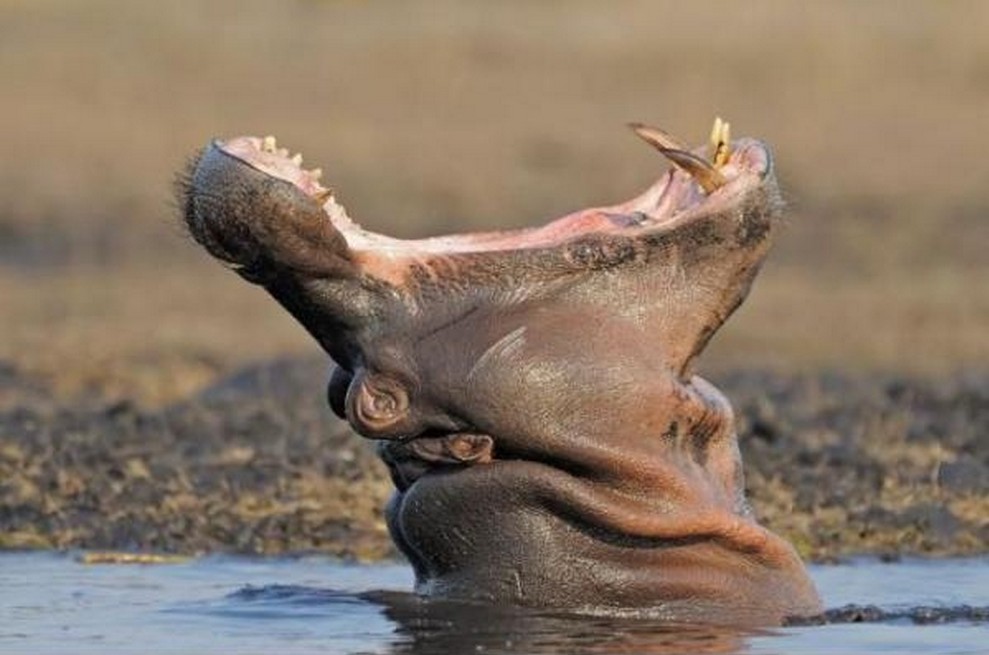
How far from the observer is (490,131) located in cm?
2655

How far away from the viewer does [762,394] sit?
12695mm

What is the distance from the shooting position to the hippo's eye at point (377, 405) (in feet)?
21.0

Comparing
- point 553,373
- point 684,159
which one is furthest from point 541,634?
point 684,159

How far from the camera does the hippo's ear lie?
6.24 meters

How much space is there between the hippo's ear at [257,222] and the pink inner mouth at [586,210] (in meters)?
0.07

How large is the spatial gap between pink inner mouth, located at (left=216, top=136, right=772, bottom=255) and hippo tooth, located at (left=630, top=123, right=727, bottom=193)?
0.02 m

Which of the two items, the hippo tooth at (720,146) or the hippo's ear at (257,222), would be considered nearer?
the hippo's ear at (257,222)

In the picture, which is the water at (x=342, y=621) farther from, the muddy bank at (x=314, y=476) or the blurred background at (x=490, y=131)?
the blurred background at (x=490, y=131)

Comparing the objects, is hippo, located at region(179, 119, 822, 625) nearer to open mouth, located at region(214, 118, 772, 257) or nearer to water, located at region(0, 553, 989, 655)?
open mouth, located at region(214, 118, 772, 257)

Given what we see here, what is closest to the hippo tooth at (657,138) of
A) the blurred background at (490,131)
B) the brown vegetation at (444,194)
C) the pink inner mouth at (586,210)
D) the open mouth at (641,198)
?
the open mouth at (641,198)

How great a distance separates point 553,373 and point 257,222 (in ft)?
2.35

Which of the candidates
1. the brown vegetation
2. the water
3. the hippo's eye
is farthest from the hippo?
the brown vegetation

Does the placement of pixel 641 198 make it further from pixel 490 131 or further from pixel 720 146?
pixel 490 131

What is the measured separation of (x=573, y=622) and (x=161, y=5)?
2424cm
